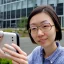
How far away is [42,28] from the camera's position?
97 centimetres

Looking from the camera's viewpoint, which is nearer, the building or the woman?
the woman

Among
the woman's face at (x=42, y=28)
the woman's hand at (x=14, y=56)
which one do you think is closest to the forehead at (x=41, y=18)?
the woman's face at (x=42, y=28)

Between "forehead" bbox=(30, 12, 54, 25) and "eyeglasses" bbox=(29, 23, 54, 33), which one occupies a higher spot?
"forehead" bbox=(30, 12, 54, 25)

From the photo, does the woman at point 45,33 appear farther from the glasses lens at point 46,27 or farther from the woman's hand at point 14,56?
the woman's hand at point 14,56

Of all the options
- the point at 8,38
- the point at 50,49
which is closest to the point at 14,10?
the point at 50,49

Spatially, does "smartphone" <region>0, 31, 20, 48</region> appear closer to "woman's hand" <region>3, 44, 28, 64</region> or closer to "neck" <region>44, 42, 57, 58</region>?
"woman's hand" <region>3, 44, 28, 64</region>

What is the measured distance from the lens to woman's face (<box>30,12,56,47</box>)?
0.97 metres

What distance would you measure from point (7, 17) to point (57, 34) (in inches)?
1035

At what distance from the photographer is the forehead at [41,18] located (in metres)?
0.98

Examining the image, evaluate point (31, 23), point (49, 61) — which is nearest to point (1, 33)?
point (31, 23)

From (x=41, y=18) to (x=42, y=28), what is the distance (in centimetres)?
5

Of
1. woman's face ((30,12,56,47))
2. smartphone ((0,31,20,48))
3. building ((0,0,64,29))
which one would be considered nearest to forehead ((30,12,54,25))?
woman's face ((30,12,56,47))

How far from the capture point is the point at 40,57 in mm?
1193

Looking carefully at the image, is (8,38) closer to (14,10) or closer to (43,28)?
(43,28)
